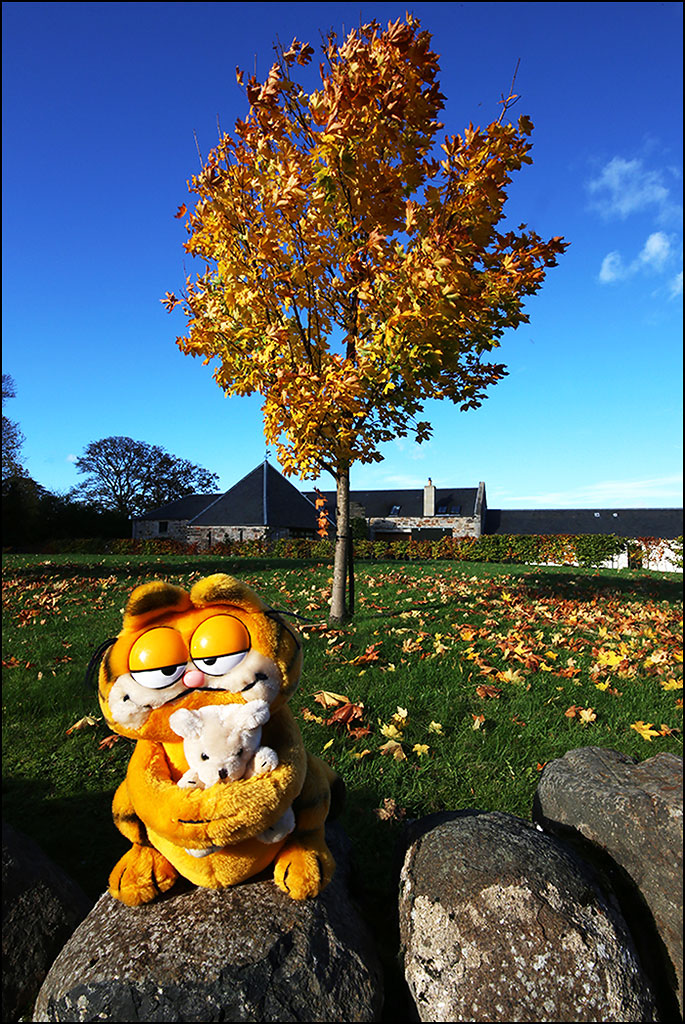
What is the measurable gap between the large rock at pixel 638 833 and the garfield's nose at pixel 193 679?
193 centimetres

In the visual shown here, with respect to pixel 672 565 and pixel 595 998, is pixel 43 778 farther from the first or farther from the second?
pixel 672 565

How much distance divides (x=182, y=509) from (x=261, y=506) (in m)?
9.60

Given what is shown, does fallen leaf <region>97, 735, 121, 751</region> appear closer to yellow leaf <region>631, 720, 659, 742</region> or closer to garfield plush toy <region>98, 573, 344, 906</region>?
garfield plush toy <region>98, 573, 344, 906</region>

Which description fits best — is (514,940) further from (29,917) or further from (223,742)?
(29,917)

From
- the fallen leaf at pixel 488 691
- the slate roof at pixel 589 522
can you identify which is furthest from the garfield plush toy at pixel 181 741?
the slate roof at pixel 589 522

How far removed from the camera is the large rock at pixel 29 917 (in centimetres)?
225

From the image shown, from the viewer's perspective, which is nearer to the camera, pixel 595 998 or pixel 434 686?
pixel 595 998

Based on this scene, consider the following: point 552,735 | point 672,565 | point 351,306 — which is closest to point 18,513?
point 351,306

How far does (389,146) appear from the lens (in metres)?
6.78

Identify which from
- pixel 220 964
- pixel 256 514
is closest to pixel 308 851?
pixel 220 964

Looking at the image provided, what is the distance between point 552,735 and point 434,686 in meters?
1.13

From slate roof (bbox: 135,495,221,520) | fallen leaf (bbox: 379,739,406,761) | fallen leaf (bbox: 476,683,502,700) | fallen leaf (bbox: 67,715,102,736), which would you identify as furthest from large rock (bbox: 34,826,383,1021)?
slate roof (bbox: 135,495,221,520)

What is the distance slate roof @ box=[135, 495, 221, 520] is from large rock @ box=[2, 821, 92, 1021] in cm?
3360

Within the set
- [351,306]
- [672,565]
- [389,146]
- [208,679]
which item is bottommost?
[672,565]
